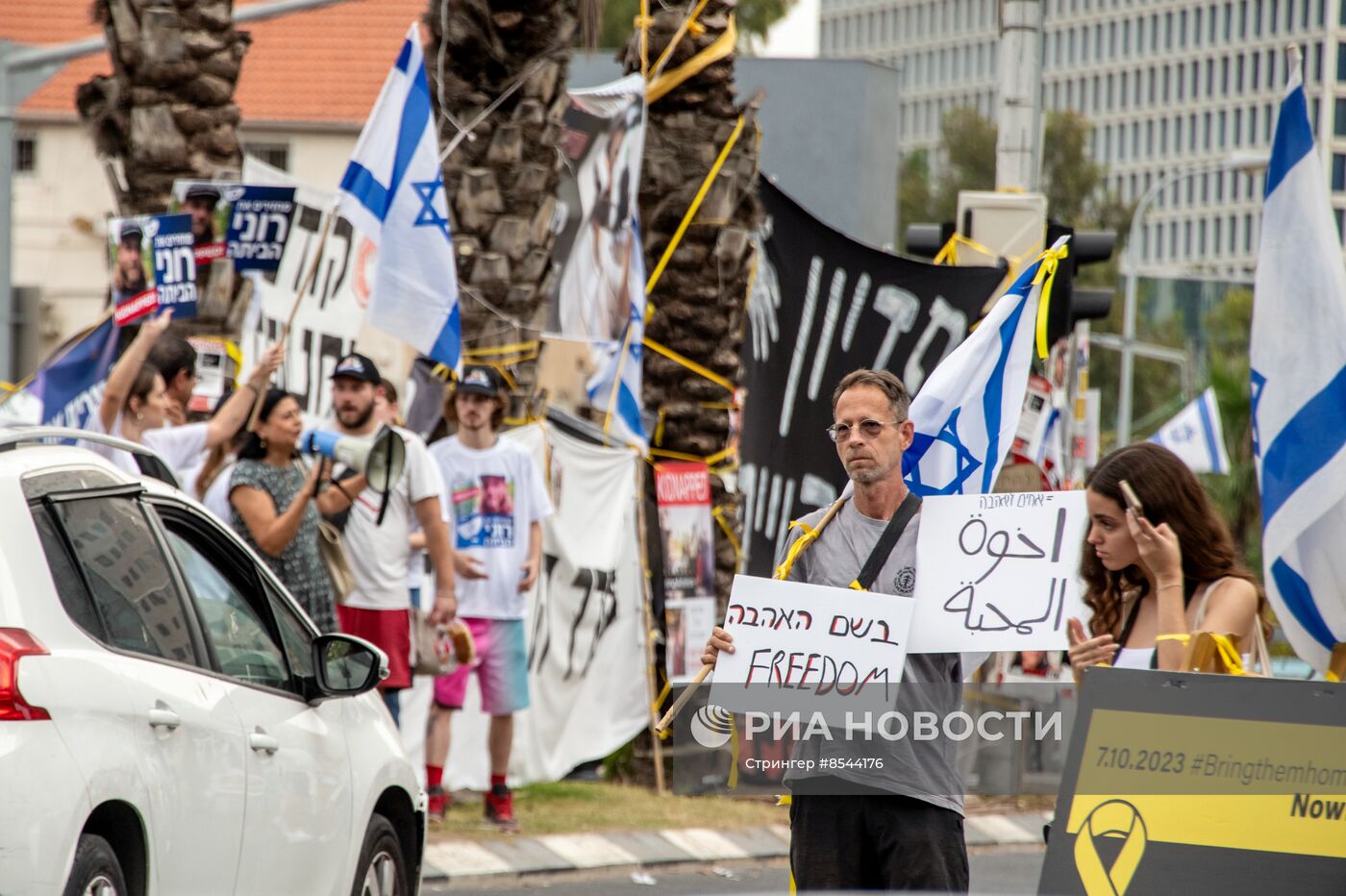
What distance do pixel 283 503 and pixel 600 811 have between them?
349cm

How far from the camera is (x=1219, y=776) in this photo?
4.49 meters

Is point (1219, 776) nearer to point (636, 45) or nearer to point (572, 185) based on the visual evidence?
point (572, 185)

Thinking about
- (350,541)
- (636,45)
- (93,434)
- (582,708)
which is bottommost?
(582,708)

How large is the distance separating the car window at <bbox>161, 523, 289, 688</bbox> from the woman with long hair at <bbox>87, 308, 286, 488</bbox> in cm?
247

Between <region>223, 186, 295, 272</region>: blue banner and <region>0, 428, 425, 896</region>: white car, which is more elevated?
<region>223, 186, 295, 272</region>: blue banner

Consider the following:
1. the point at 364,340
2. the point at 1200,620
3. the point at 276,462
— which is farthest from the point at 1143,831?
the point at 364,340

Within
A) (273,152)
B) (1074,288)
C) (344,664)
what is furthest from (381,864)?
(273,152)

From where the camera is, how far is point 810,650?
→ 5121 millimetres

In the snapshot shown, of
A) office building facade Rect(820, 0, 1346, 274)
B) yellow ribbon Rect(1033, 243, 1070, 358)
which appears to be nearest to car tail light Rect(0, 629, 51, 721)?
yellow ribbon Rect(1033, 243, 1070, 358)

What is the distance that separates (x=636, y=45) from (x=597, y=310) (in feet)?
7.23

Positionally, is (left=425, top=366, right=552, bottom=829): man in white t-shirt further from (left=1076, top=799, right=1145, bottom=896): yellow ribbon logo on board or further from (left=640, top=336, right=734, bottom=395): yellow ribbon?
(left=1076, top=799, right=1145, bottom=896): yellow ribbon logo on board

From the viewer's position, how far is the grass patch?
1052 centimetres

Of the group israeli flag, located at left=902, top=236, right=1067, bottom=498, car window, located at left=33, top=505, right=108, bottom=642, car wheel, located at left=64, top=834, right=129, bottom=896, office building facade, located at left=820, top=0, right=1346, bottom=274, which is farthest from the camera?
office building facade, located at left=820, top=0, right=1346, bottom=274

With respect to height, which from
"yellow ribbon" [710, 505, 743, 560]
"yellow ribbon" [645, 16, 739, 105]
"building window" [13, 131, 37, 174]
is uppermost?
"building window" [13, 131, 37, 174]
